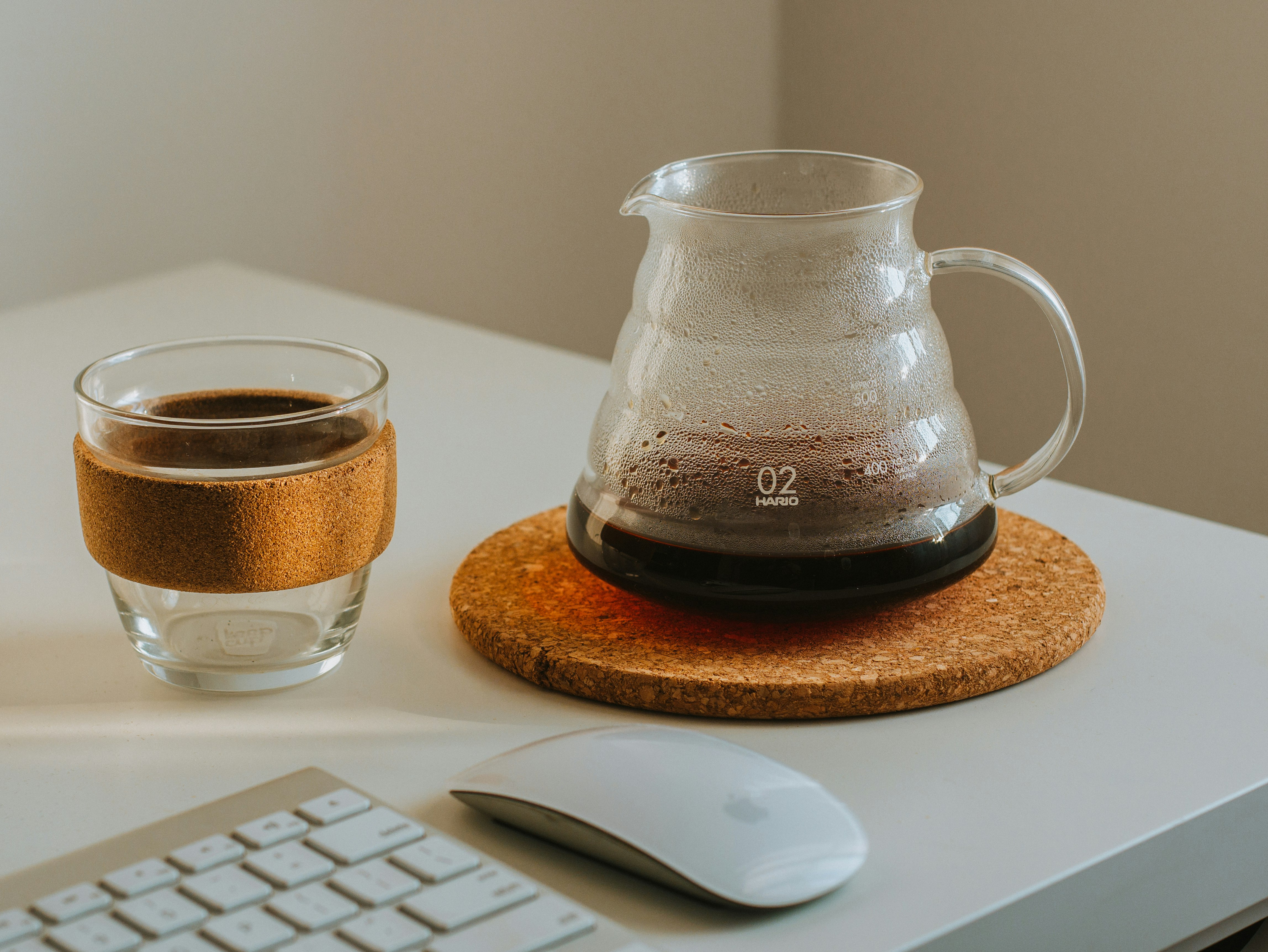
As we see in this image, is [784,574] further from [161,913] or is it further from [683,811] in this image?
[161,913]

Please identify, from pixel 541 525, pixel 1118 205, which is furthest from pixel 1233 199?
pixel 541 525

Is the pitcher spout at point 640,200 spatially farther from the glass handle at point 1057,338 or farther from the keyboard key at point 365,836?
the keyboard key at point 365,836

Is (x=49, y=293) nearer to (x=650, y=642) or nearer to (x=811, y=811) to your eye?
(x=650, y=642)

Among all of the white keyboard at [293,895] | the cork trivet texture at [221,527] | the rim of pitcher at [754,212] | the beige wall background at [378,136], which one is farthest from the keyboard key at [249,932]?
the beige wall background at [378,136]

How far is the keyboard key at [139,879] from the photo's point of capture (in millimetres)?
414

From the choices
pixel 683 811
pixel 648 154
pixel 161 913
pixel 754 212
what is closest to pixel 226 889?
pixel 161 913

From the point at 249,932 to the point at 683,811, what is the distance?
0.43 ft

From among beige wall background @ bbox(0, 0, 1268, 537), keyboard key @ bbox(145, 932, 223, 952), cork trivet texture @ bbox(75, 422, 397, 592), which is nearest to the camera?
keyboard key @ bbox(145, 932, 223, 952)

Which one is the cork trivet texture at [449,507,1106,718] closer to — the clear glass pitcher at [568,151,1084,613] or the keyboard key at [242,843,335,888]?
the clear glass pitcher at [568,151,1084,613]

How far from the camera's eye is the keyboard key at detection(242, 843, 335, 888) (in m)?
0.42

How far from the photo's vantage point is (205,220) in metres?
2.36

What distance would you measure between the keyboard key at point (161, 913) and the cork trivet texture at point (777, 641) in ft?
0.64

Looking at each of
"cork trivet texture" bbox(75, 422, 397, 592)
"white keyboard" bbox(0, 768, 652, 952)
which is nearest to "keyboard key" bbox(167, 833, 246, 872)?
"white keyboard" bbox(0, 768, 652, 952)

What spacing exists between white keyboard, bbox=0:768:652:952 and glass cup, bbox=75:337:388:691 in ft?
0.37
